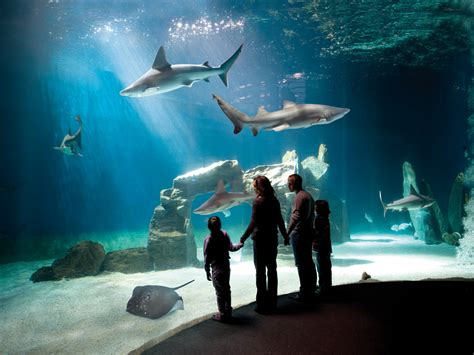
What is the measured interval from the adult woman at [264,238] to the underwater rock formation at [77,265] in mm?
7983

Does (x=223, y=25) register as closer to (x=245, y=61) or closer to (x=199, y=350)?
(x=245, y=61)

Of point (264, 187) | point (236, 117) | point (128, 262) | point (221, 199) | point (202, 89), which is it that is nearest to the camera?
point (264, 187)

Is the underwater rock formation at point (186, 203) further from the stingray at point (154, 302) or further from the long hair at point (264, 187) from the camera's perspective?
the long hair at point (264, 187)

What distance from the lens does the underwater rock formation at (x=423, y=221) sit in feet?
47.0

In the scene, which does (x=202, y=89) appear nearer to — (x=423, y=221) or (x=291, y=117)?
(x=423, y=221)

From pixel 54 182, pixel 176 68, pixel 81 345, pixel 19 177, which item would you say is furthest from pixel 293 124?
pixel 54 182

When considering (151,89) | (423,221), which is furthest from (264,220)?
(423,221)

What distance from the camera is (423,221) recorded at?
14.9 meters

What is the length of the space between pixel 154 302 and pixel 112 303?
155 cm

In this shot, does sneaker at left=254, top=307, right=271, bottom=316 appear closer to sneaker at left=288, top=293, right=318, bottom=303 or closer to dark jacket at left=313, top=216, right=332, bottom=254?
sneaker at left=288, top=293, right=318, bottom=303

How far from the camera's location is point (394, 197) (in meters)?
36.7

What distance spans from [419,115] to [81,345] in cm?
3536

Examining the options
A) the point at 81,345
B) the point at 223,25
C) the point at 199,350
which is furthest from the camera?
the point at 223,25

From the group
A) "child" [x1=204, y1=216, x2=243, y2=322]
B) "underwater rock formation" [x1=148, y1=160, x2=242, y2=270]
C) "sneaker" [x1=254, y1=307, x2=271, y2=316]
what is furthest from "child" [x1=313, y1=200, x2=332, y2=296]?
"underwater rock formation" [x1=148, y1=160, x2=242, y2=270]
